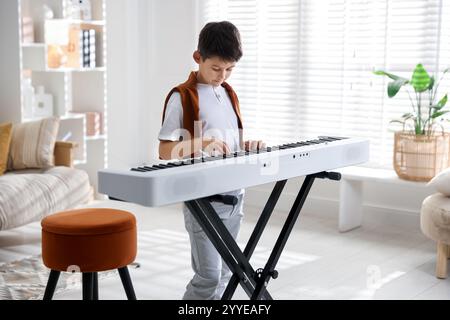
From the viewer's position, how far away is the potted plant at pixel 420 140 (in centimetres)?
447

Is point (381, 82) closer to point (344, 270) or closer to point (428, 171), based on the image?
point (428, 171)

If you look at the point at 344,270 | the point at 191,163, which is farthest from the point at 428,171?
the point at 191,163

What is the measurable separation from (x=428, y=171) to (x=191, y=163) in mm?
2664

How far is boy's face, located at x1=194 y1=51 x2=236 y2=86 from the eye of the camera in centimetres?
259

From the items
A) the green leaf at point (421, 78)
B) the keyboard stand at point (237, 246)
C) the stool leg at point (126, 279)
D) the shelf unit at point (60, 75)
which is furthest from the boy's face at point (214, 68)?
the shelf unit at point (60, 75)

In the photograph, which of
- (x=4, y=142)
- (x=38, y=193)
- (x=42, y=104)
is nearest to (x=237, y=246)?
(x=38, y=193)

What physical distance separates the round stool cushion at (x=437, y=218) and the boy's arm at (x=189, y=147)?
1.66 metres

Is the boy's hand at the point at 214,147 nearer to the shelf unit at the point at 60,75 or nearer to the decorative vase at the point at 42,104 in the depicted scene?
the shelf unit at the point at 60,75

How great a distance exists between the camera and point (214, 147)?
2.47 meters

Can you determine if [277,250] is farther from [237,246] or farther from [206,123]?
[206,123]

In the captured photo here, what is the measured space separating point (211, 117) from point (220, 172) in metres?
0.51

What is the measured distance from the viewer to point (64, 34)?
209 inches

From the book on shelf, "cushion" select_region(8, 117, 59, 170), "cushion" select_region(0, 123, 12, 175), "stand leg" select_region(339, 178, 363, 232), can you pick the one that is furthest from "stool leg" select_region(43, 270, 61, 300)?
the book on shelf

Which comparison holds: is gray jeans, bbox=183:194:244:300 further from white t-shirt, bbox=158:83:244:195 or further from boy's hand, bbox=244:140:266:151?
boy's hand, bbox=244:140:266:151
